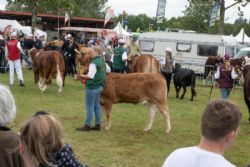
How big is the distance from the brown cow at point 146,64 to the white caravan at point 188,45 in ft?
38.0

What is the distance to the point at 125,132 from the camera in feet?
33.2

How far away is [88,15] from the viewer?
89.2m

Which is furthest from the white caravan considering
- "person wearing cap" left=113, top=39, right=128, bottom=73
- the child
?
the child

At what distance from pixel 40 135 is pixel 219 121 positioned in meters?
1.27

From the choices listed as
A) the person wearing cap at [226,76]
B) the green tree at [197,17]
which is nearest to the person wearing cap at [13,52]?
the person wearing cap at [226,76]

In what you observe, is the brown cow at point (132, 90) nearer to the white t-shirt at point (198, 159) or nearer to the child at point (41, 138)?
the child at point (41, 138)

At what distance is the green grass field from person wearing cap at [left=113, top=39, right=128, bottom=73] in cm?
150

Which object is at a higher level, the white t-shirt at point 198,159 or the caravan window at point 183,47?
the white t-shirt at point 198,159

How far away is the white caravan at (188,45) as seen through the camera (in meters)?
27.5

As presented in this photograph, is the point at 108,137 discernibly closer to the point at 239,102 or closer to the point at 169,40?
the point at 239,102

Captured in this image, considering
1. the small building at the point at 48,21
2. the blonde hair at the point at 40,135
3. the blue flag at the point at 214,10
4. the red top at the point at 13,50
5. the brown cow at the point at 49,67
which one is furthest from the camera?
the small building at the point at 48,21

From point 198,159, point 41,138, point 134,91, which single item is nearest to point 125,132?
point 134,91

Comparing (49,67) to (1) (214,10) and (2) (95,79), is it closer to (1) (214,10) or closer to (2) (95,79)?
(2) (95,79)

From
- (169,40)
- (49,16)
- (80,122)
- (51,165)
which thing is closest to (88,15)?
(49,16)
